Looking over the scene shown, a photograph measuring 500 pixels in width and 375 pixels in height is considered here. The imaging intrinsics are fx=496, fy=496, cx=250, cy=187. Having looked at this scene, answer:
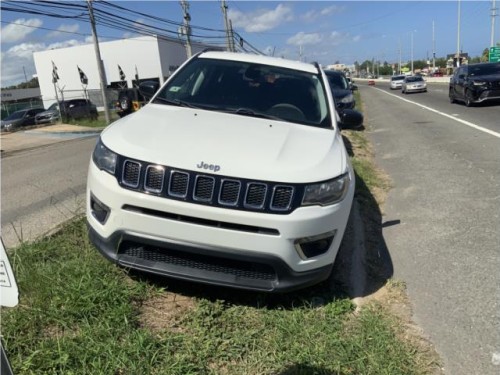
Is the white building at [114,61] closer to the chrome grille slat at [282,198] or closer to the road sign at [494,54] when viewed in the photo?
the road sign at [494,54]

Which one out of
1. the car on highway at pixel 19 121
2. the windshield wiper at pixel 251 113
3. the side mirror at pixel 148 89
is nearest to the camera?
the windshield wiper at pixel 251 113

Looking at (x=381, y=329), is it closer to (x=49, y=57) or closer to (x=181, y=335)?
(x=181, y=335)

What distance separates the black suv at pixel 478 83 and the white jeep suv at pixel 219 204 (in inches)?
690

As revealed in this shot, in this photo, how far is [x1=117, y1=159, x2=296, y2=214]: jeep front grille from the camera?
10.1 ft

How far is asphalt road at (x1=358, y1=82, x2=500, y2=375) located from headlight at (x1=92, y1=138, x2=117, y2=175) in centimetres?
236

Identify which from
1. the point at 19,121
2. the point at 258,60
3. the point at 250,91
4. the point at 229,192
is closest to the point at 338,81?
the point at 258,60

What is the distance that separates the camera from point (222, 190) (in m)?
3.08

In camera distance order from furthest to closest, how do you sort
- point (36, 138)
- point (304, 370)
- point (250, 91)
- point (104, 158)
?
point (36, 138), point (250, 91), point (104, 158), point (304, 370)

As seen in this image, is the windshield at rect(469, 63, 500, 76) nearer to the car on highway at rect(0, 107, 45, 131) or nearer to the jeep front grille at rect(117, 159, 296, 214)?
the jeep front grille at rect(117, 159, 296, 214)

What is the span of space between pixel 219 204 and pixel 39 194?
487 cm

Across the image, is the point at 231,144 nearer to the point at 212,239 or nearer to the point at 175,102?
the point at 212,239

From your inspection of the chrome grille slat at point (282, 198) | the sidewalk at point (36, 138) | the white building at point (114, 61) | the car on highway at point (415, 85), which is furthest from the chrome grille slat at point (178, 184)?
the white building at point (114, 61)

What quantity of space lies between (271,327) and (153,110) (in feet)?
6.93

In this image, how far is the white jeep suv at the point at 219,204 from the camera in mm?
3078
